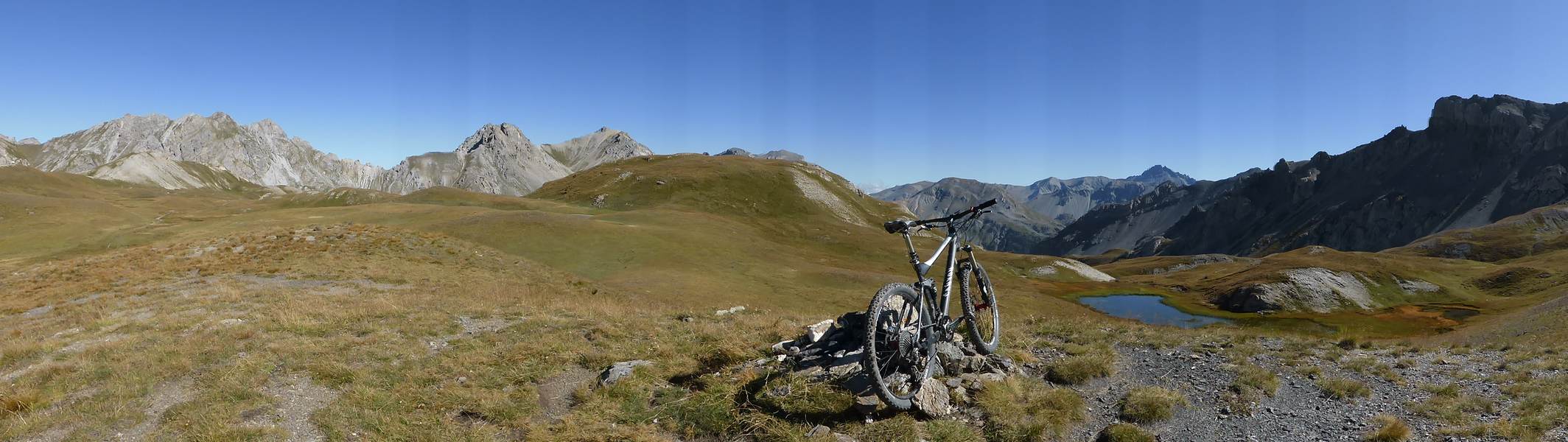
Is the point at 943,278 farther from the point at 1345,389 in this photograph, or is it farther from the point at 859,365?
the point at 1345,389

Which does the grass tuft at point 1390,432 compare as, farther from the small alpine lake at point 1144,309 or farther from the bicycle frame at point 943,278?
the small alpine lake at point 1144,309

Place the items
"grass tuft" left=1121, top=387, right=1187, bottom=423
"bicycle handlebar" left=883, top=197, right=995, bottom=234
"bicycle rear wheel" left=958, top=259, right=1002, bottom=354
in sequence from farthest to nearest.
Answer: "bicycle rear wheel" left=958, top=259, right=1002, bottom=354 < "bicycle handlebar" left=883, top=197, right=995, bottom=234 < "grass tuft" left=1121, top=387, right=1187, bottom=423

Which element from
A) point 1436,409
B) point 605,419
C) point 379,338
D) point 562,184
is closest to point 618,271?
point 379,338

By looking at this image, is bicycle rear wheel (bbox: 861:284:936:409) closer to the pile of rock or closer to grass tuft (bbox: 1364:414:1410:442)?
the pile of rock

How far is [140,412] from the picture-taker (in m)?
9.21

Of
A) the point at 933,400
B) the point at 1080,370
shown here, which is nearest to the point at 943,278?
the point at 933,400

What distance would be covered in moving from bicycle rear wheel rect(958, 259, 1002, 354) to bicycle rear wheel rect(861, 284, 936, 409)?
2081mm

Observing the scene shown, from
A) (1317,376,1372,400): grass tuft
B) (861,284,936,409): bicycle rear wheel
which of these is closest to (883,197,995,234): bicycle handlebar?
(861,284,936,409): bicycle rear wheel

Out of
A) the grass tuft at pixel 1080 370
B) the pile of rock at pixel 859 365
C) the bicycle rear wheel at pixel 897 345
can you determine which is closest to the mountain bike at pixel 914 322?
the bicycle rear wheel at pixel 897 345

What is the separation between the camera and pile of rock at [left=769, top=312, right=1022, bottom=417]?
31.1 ft

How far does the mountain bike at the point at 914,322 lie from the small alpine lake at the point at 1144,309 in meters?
63.1

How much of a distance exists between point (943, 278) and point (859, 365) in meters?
2.38

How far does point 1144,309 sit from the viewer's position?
80000mm

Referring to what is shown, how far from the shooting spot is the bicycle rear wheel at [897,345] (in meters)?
8.55
